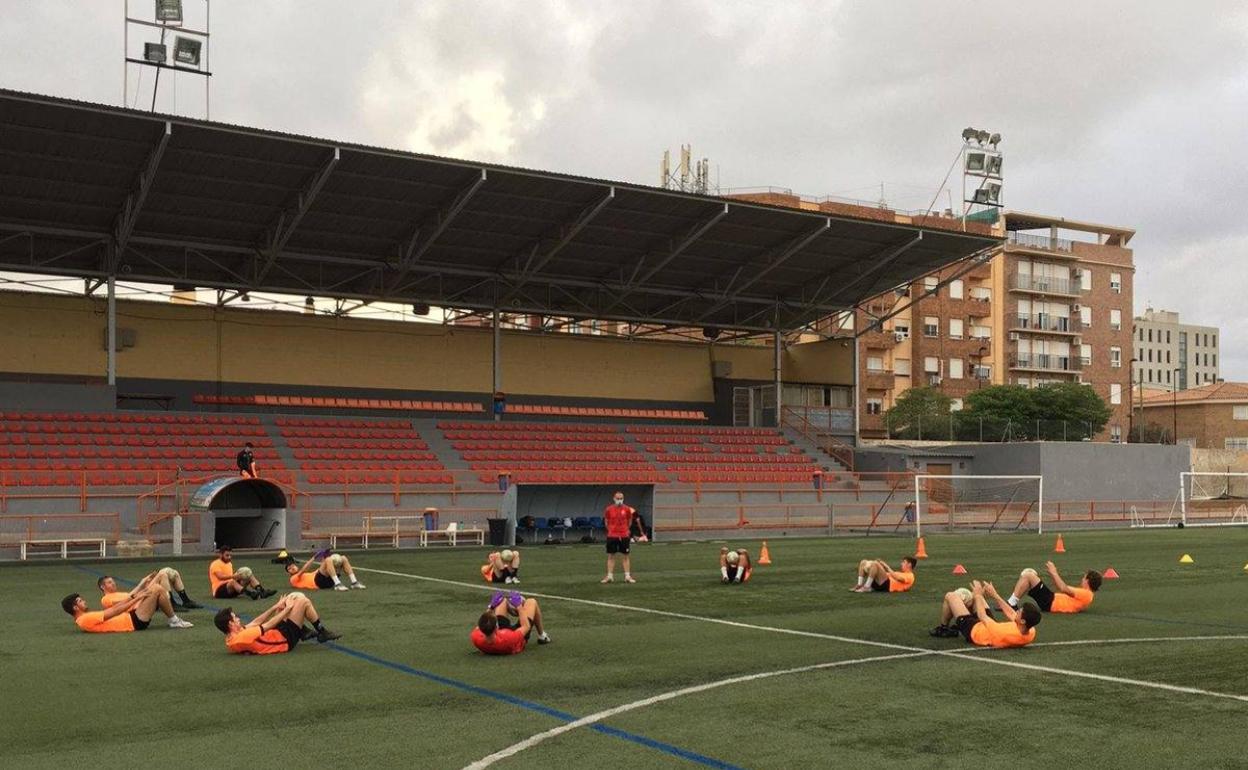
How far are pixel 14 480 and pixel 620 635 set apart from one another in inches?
975

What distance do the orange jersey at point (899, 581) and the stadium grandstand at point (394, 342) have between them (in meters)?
18.2

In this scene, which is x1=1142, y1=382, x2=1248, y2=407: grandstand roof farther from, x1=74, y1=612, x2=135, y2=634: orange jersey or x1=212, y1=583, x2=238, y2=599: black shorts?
x1=74, y1=612, x2=135, y2=634: orange jersey

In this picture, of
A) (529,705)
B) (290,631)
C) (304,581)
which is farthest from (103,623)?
(529,705)

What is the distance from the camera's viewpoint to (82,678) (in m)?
11.7

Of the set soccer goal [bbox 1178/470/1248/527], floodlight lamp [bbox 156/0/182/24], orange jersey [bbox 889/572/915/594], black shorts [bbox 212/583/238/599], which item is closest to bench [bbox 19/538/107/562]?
black shorts [bbox 212/583/238/599]

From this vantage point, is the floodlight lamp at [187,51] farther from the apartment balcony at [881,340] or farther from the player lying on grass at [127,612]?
the apartment balcony at [881,340]

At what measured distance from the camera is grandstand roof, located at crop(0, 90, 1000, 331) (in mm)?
33969

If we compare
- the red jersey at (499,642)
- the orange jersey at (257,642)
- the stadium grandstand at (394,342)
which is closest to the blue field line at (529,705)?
the orange jersey at (257,642)

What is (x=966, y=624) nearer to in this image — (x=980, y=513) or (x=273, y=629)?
(x=273, y=629)

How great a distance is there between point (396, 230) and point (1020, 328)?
236 ft

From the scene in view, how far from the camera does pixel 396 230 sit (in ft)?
137

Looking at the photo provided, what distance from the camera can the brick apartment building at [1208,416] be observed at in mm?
104812

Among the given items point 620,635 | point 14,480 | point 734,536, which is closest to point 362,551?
point 14,480

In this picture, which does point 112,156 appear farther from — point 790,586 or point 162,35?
point 790,586
